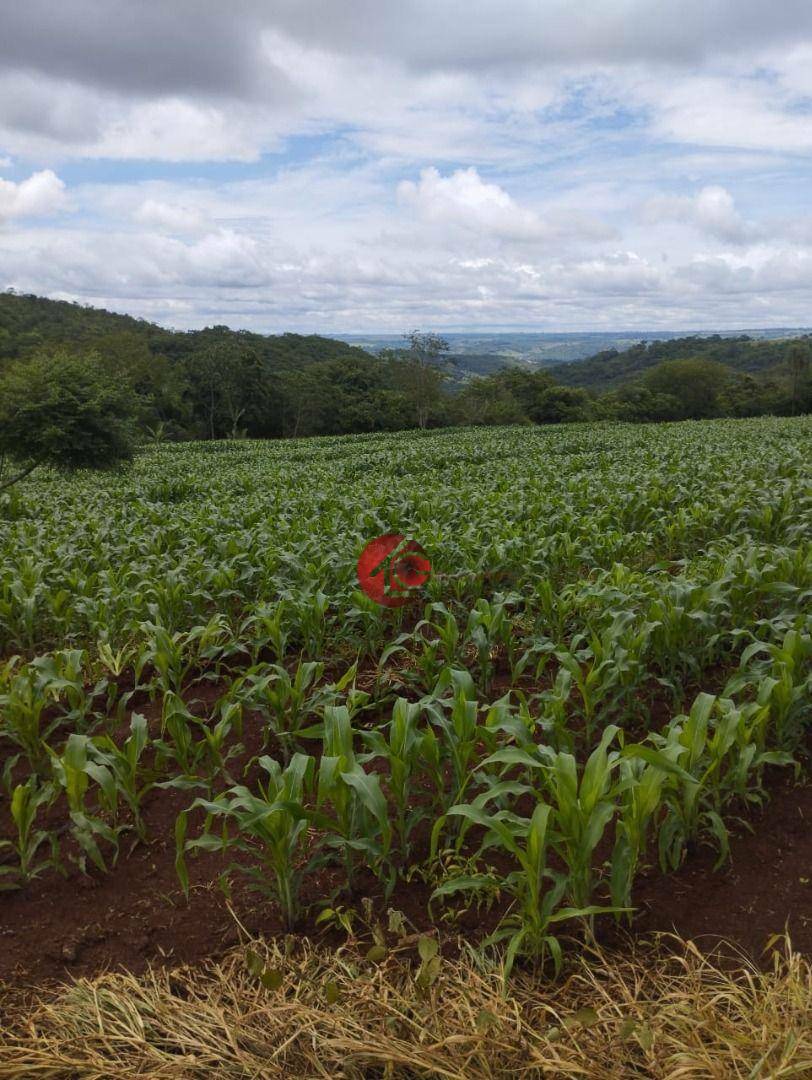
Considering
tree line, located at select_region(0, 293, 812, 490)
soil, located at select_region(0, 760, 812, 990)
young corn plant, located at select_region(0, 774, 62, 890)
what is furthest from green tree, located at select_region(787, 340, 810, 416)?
young corn plant, located at select_region(0, 774, 62, 890)

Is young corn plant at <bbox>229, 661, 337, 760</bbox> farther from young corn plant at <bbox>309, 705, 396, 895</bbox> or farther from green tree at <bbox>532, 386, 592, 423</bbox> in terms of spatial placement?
green tree at <bbox>532, 386, 592, 423</bbox>

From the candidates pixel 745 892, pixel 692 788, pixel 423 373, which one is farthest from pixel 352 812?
pixel 423 373

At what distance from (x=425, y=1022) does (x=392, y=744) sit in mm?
909

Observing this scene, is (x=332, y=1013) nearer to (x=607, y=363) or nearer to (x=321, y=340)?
(x=321, y=340)

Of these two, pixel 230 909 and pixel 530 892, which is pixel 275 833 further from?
pixel 530 892

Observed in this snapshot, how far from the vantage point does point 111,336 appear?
47.9 m

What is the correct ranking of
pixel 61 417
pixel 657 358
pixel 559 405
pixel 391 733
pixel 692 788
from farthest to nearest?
pixel 657 358
pixel 559 405
pixel 61 417
pixel 391 733
pixel 692 788

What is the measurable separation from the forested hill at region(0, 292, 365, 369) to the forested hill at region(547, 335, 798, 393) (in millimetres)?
45288

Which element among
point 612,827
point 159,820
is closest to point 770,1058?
point 612,827

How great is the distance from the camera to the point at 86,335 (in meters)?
55.0

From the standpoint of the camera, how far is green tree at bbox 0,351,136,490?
13.2 m

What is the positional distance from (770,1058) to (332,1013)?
1102mm

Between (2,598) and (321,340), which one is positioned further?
(321,340)

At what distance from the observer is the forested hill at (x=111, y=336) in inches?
1839
